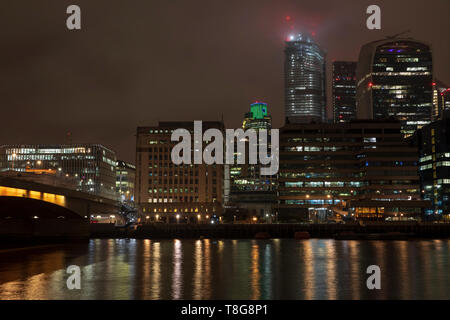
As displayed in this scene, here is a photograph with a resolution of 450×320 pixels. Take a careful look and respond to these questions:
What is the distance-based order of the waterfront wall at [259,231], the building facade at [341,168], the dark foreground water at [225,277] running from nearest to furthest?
the dark foreground water at [225,277] < the waterfront wall at [259,231] < the building facade at [341,168]

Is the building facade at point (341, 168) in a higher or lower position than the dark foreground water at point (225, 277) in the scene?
higher

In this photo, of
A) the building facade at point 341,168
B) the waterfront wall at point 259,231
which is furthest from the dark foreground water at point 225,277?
the building facade at point 341,168

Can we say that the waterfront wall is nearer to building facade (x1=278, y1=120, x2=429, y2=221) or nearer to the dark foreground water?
building facade (x1=278, y1=120, x2=429, y2=221)

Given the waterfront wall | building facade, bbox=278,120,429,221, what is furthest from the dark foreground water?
building facade, bbox=278,120,429,221

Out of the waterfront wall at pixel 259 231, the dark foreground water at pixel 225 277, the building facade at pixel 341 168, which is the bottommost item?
the waterfront wall at pixel 259 231

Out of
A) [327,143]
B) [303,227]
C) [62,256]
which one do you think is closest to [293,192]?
[327,143]

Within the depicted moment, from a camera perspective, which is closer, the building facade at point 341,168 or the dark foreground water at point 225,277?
the dark foreground water at point 225,277

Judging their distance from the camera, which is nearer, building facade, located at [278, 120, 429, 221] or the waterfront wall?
the waterfront wall

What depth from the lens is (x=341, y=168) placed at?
19588 cm

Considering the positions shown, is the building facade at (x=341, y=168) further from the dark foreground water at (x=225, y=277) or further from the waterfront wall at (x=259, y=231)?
A: the dark foreground water at (x=225, y=277)

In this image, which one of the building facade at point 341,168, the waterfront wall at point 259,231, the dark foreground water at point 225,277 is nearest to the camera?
the dark foreground water at point 225,277

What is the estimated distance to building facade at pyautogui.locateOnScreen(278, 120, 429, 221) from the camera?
18912cm

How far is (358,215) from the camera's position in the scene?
171m

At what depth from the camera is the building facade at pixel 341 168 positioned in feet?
620
